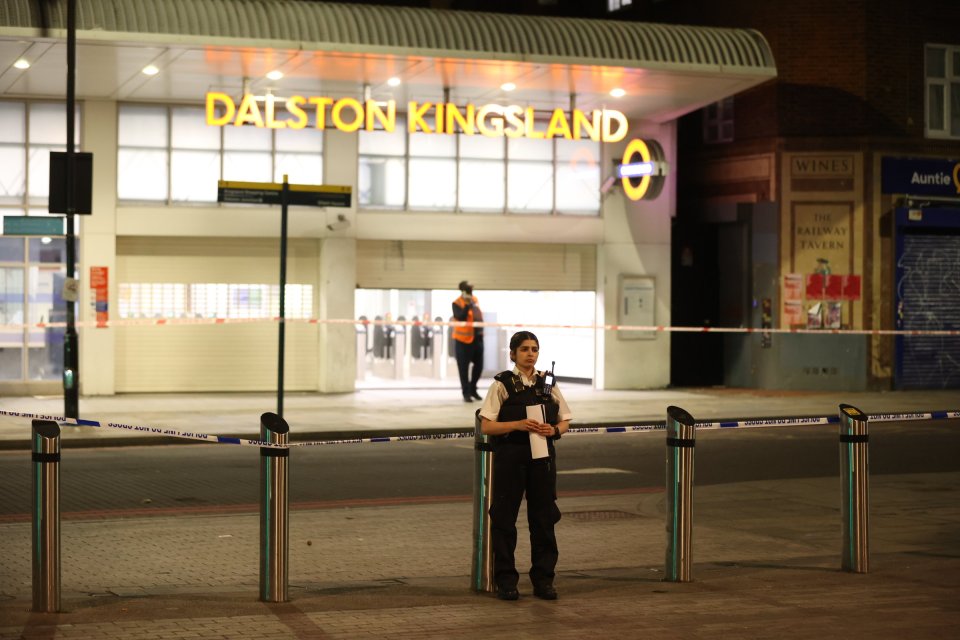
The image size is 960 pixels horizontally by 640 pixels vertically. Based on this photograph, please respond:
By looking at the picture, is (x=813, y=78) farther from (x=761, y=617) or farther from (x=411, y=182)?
(x=761, y=617)

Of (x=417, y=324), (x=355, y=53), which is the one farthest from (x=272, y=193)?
(x=417, y=324)

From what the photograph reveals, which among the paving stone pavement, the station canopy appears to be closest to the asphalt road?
the paving stone pavement

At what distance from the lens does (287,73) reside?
2208cm

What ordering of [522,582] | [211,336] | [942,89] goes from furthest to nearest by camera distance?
1. [942,89]
2. [211,336]
3. [522,582]

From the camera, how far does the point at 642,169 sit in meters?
24.7

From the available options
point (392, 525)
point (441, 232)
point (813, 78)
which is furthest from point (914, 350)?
point (392, 525)

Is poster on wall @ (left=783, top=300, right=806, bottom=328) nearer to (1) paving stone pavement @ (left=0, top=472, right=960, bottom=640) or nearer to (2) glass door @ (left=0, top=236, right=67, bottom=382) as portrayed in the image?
(1) paving stone pavement @ (left=0, top=472, right=960, bottom=640)

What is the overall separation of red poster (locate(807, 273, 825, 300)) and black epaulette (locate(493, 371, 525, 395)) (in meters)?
18.2

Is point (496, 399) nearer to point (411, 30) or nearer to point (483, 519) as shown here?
point (483, 519)

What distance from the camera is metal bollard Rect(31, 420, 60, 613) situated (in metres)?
7.55

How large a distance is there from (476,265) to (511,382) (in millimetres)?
17298

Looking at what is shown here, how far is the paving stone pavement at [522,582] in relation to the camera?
7309mm

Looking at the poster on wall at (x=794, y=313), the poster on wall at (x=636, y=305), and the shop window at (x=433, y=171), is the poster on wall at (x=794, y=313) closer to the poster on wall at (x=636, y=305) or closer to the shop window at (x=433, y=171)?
the poster on wall at (x=636, y=305)

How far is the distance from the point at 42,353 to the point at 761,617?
58.6 ft
